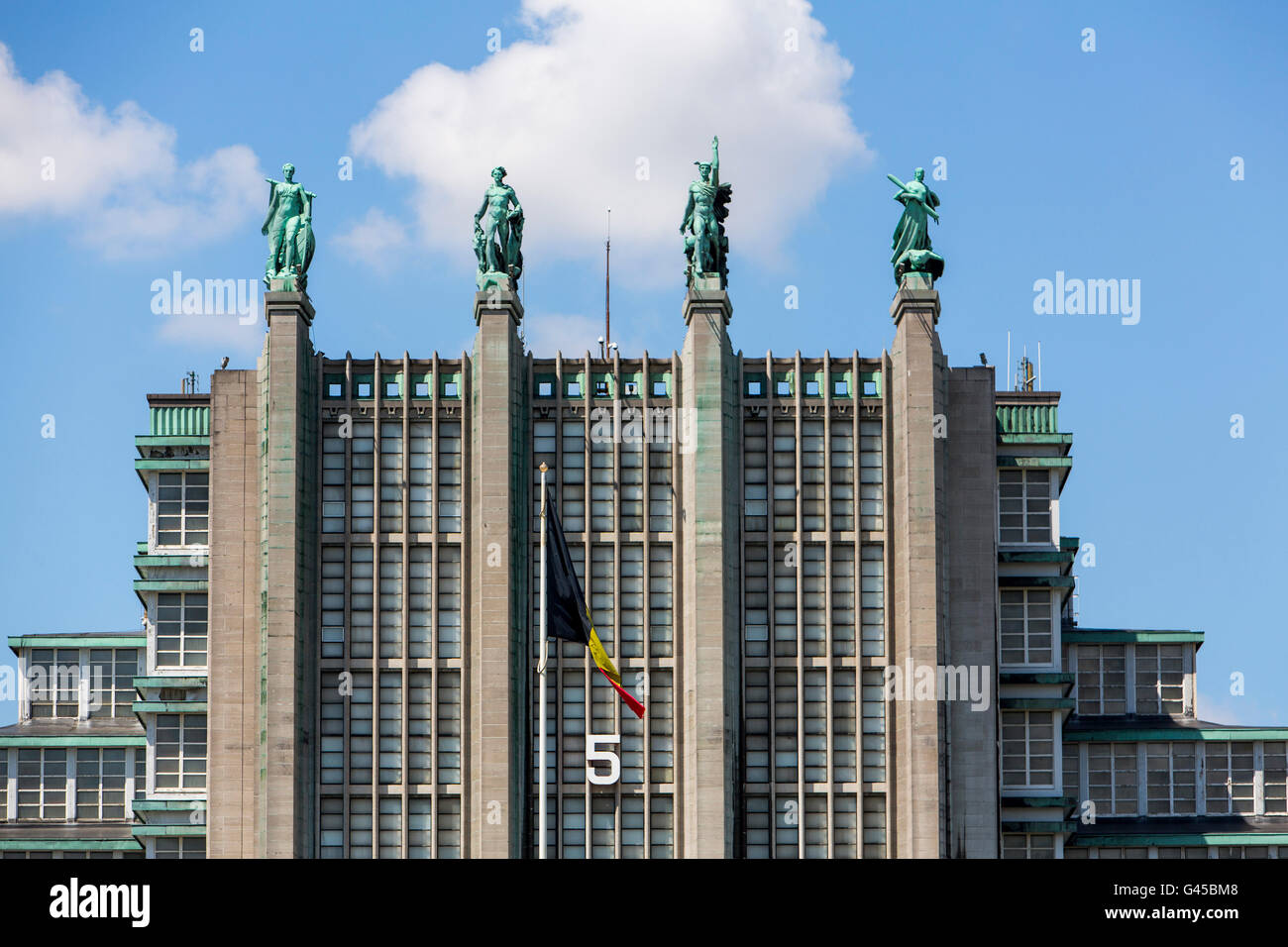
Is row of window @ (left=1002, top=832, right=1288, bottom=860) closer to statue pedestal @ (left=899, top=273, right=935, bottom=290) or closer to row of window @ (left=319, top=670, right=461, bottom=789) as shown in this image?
statue pedestal @ (left=899, top=273, right=935, bottom=290)

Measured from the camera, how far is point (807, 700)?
71250mm

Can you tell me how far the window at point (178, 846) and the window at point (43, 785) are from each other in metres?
6.62

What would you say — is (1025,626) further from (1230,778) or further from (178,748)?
(178,748)

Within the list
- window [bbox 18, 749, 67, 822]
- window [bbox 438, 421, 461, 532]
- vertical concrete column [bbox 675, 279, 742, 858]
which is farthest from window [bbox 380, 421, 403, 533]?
window [bbox 18, 749, 67, 822]

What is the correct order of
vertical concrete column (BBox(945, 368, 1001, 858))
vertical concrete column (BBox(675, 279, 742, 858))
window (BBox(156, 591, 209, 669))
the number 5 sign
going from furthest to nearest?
window (BBox(156, 591, 209, 669))
vertical concrete column (BBox(945, 368, 1001, 858))
the number 5 sign
vertical concrete column (BBox(675, 279, 742, 858))

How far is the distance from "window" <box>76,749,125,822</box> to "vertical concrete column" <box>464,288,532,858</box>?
1548cm

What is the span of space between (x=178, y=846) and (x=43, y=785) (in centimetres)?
815

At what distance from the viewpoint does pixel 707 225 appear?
73.7m

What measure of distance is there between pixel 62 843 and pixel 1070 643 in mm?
36205

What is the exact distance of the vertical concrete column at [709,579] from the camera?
228 feet

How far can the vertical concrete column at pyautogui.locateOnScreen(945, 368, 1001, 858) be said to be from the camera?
7138 cm

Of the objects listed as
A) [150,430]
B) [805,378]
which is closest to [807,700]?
[805,378]

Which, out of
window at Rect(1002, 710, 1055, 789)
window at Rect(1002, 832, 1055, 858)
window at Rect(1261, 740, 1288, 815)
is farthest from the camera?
window at Rect(1261, 740, 1288, 815)
